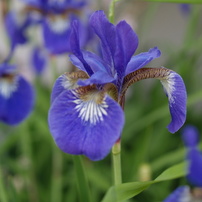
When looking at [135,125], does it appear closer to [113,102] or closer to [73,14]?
[73,14]

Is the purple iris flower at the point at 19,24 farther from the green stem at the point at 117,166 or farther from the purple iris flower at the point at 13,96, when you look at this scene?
the green stem at the point at 117,166

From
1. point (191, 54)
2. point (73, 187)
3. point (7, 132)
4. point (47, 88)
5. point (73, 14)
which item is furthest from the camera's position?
point (47, 88)

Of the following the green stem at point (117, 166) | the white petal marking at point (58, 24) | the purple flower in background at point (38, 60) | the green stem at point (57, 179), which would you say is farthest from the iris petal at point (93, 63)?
the purple flower in background at point (38, 60)

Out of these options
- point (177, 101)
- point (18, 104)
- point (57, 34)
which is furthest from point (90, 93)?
point (57, 34)

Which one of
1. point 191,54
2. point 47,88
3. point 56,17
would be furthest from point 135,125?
point 47,88

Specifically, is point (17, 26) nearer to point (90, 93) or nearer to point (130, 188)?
point (90, 93)

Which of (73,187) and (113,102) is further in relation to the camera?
(73,187)

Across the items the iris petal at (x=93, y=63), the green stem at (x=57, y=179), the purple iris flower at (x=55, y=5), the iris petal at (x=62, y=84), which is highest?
the purple iris flower at (x=55, y=5)

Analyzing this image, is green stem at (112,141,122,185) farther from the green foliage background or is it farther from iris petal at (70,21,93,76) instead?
the green foliage background

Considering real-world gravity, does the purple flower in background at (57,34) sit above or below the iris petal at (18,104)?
above
